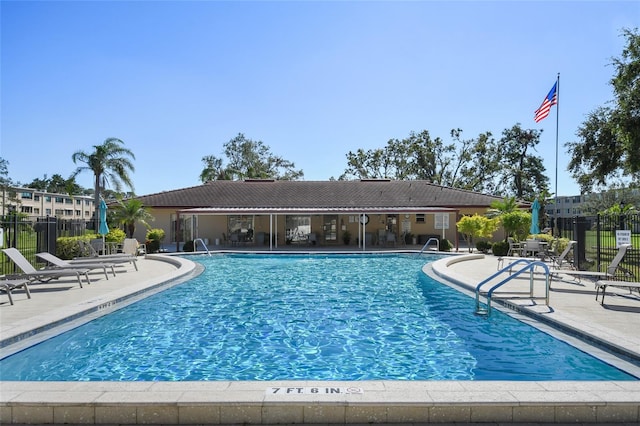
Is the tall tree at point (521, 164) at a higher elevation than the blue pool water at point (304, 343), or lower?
higher

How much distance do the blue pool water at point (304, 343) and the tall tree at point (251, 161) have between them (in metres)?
41.7

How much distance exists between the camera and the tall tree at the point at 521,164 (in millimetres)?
51781

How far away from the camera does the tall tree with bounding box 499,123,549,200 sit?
170ft

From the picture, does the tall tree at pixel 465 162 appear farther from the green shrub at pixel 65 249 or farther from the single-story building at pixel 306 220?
the green shrub at pixel 65 249

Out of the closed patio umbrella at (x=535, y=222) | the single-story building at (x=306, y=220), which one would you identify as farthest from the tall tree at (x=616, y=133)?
the single-story building at (x=306, y=220)

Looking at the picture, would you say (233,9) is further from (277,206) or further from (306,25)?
(277,206)

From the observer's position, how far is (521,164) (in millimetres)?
52188

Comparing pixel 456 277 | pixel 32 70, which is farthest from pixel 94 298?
pixel 456 277

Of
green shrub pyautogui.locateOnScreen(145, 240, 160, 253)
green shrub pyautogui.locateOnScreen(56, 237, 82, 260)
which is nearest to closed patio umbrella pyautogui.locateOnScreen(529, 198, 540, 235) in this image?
green shrub pyautogui.locateOnScreen(56, 237, 82, 260)

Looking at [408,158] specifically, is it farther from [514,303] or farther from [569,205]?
[569,205]

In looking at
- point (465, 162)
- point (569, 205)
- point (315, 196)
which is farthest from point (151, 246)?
point (569, 205)

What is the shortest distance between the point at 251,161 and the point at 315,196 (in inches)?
950

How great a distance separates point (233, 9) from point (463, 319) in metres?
11.9

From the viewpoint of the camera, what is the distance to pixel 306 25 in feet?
51.1
